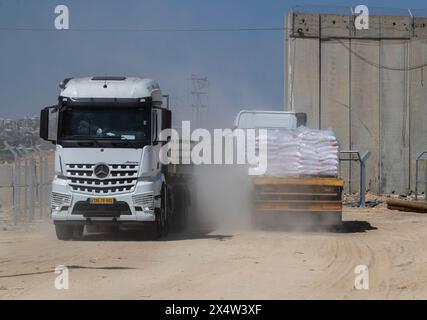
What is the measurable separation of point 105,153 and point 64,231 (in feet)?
7.06

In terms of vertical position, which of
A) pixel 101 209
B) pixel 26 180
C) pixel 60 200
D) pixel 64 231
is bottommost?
pixel 64 231

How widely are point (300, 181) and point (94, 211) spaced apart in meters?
5.42

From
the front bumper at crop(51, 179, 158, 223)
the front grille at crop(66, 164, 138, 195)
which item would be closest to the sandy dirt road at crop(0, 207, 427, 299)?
the front bumper at crop(51, 179, 158, 223)

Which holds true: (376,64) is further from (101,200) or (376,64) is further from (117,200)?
(101,200)

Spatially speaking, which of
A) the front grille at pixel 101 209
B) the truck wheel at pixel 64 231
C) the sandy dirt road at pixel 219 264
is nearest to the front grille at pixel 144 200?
the front grille at pixel 101 209

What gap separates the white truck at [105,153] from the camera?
628 inches

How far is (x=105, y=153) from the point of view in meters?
15.9

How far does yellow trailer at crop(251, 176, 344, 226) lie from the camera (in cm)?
1841

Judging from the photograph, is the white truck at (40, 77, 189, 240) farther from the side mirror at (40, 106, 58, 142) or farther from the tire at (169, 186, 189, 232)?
the tire at (169, 186, 189, 232)

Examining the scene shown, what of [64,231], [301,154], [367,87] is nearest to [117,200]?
[64,231]

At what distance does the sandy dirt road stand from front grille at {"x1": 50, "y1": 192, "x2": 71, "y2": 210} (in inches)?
33.2

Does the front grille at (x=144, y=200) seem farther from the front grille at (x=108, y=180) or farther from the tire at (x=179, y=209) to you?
the tire at (x=179, y=209)

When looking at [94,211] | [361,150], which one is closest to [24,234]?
[94,211]
